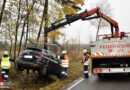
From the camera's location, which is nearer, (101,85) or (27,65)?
(101,85)

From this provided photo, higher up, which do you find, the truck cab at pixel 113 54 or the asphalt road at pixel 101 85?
the truck cab at pixel 113 54

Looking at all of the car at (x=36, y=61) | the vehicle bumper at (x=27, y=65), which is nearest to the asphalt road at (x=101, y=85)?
the car at (x=36, y=61)

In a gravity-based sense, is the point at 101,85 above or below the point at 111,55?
below

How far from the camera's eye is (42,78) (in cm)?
1277

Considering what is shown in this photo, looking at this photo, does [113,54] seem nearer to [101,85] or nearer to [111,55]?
[111,55]

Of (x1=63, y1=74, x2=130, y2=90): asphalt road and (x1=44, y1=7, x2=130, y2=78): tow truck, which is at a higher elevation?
(x1=44, y1=7, x2=130, y2=78): tow truck

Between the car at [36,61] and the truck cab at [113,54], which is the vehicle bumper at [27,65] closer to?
the car at [36,61]

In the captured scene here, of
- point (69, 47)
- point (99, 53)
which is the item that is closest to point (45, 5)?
point (99, 53)

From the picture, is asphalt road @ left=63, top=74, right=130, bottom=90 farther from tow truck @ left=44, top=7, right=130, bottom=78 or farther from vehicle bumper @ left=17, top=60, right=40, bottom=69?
vehicle bumper @ left=17, top=60, right=40, bottom=69

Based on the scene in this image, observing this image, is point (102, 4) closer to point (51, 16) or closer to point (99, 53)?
point (51, 16)

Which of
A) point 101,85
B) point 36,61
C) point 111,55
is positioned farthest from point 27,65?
point 111,55

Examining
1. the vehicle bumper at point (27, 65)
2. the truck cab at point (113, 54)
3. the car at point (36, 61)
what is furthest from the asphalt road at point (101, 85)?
the vehicle bumper at point (27, 65)

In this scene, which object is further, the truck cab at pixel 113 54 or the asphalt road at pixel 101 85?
the truck cab at pixel 113 54

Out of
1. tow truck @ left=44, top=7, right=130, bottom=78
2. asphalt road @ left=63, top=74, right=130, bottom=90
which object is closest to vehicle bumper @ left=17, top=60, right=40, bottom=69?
asphalt road @ left=63, top=74, right=130, bottom=90
